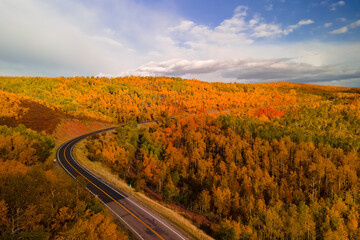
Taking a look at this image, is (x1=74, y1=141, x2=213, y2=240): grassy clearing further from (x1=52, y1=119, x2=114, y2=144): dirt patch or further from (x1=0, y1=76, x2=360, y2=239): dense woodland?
(x1=52, y1=119, x2=114, y2=144): dirt patch

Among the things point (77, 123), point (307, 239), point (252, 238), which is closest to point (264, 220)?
point (252, 238)

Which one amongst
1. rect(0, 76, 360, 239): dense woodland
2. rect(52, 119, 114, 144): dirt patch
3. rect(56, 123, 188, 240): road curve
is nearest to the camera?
rect(0, 76, 360, 239): dense woodland

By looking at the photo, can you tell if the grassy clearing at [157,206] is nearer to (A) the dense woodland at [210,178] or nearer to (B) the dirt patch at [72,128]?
(A) the dense woodland at [210,178]

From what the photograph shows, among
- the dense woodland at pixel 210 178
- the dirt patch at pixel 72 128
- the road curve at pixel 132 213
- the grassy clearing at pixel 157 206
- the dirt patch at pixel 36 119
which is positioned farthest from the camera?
the dirt patch at pixel 72 128

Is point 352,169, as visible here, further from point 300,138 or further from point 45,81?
point 45,81

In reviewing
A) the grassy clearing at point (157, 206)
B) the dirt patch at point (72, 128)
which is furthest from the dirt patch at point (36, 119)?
the grassy clearing at point (157, 206)

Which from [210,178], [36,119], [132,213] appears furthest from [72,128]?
[210,178]

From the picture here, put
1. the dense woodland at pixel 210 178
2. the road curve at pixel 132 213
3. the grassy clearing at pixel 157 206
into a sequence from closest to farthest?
1. the dense woodland at pixel 210 178
2. the road curve at pixel 132 213
3. the grassy clearing at pixel 157 206

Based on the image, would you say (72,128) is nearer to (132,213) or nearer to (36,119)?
(36,119)

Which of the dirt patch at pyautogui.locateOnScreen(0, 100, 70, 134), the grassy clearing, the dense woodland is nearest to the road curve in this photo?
the grassy clearing
